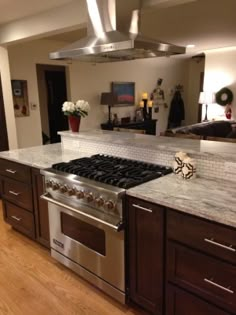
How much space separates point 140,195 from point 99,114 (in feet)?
15.6

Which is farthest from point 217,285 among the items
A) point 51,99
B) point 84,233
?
point 51,99

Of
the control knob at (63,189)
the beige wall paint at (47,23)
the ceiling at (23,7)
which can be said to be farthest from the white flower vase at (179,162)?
the ceiling at (23,7)

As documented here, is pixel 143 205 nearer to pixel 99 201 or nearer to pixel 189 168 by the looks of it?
pixel 99 201

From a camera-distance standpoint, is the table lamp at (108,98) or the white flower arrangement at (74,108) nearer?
the white flower arrangement at (74,108)

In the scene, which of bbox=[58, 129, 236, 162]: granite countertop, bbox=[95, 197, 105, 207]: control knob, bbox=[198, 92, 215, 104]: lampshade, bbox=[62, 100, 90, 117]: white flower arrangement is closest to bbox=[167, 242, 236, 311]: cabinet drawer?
bbox=[95, 197, 105, 207]: control knob

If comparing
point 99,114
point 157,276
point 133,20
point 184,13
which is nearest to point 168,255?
point 157,276

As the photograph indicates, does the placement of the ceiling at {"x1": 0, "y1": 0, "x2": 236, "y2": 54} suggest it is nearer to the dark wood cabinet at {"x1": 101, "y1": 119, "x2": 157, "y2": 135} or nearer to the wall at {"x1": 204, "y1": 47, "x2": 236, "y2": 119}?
the wall at {"x1": 204, "y1": 47, "x2": 236, "y2": 119}

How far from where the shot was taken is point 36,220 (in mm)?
2619

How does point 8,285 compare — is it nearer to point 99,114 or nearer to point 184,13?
point 184,13

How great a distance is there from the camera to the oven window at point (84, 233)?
197cm

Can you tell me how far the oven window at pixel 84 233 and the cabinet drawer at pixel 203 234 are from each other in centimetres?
59

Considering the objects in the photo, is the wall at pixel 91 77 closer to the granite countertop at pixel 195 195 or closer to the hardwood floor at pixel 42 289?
the hardwood floor at pixel 42 289

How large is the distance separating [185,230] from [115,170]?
31.4 inches

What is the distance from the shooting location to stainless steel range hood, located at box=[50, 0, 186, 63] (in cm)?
197
